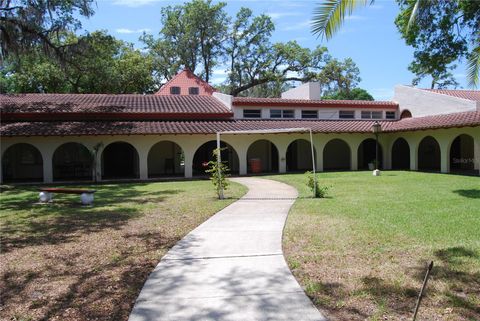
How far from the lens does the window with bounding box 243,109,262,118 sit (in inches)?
1037

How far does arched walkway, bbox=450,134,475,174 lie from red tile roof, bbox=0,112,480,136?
327 cm

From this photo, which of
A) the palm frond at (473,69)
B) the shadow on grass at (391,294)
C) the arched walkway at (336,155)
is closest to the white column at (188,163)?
the arched walkway at (336,155)

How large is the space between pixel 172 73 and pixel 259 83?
380 inches

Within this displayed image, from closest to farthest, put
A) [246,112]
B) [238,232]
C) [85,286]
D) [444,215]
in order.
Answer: [85,286], [238,232], [444,215], [246,112]

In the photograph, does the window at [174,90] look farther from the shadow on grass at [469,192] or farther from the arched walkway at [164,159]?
the shadow on grass at [469,192]

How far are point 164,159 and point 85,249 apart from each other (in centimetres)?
1866

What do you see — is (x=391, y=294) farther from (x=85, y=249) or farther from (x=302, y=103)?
(x=302, y=103)

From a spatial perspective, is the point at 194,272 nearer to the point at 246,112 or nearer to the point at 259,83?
the point at 246,112

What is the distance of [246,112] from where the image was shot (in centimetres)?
2638

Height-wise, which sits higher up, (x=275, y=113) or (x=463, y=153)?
(x=275, y=113)

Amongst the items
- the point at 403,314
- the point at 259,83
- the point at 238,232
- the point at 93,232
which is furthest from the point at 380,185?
the point at 259,83

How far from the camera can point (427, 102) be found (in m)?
25.8

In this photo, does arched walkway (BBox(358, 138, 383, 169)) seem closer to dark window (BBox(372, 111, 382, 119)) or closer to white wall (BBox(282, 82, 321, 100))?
dark window (BBox(372, 111, 382, 119))

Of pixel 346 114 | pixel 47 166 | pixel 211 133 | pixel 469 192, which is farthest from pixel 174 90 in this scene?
pixel 469 192
